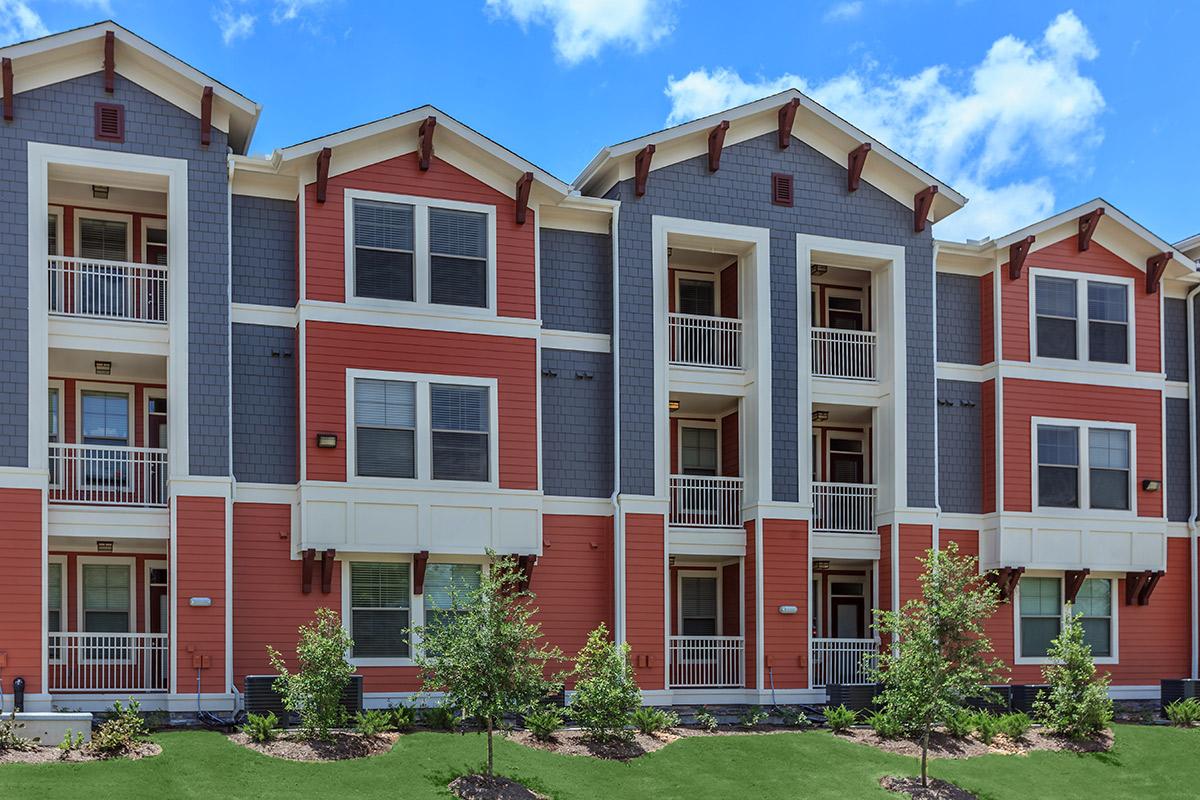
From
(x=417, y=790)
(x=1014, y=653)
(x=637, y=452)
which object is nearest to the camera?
(x=417, y=790)

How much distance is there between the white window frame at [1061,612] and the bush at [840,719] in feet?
18.2

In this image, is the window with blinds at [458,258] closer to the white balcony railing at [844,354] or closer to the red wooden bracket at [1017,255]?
the white balcony railing at [844,354]

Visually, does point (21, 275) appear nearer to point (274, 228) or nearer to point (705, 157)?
point (274, 228)

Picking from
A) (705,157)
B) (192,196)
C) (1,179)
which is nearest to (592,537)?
(705,157)

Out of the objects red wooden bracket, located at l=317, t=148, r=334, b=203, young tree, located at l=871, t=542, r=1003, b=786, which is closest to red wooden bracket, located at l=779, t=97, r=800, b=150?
red wooden bracket, located at l=317, t=148, r=334, b=203

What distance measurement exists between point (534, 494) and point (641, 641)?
134 inches

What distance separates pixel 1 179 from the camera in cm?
2239

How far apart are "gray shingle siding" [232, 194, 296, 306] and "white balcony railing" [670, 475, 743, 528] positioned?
27.4 ft

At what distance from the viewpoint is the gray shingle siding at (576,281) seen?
2570 centimetres

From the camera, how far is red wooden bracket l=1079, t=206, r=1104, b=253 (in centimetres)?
2859

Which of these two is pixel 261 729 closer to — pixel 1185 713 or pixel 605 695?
pixel 605 695

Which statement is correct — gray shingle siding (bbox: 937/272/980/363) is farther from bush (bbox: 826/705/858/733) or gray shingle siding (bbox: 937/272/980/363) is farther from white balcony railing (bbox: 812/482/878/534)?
bush (bbox: 826/705/858/733)

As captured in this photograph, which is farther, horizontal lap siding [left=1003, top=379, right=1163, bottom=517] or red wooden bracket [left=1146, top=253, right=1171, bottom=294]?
red wooden bracket [left=1146, top=253, right=1171, bottom=294]

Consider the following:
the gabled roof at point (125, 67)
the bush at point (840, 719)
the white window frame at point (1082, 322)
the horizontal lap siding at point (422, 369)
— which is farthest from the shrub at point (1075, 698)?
the gabled roof at point (125, 67)
